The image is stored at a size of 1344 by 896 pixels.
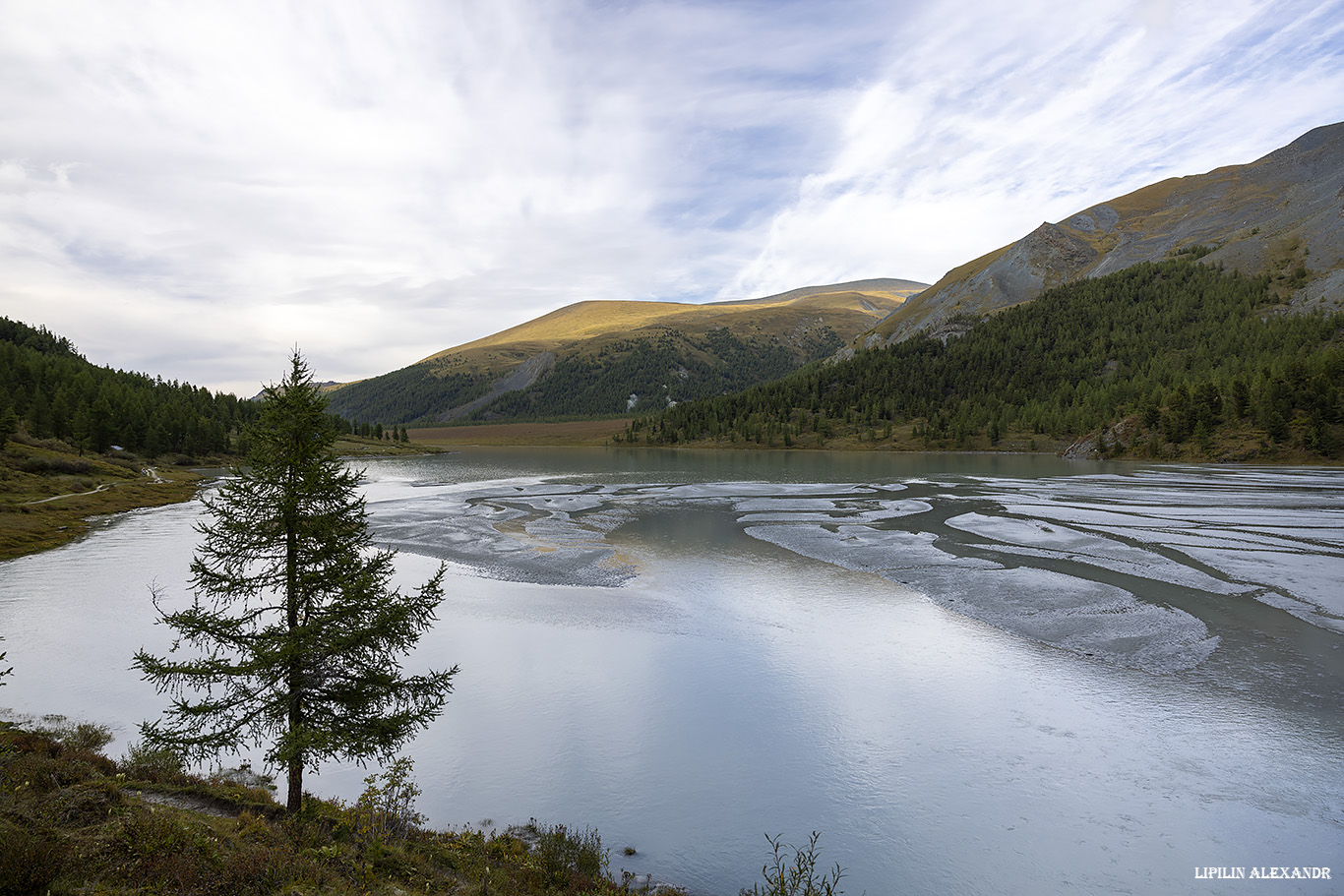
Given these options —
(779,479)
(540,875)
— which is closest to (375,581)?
(540,875)

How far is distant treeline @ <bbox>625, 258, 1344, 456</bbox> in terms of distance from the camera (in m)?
85.4

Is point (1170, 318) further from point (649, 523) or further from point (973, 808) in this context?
point (973, 808)

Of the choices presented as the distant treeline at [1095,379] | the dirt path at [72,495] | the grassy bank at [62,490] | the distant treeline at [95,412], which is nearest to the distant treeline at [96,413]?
the distant treeline at [95,412]

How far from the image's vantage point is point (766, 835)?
10406 millimetres

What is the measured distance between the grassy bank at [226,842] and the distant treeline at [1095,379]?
98867mm

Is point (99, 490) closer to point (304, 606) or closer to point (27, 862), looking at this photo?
point (304, 606)

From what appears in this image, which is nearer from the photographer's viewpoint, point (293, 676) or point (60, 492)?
point (293, 676)

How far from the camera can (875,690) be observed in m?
15.9

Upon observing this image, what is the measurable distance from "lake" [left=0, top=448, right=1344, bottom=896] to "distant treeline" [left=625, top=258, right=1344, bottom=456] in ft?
213

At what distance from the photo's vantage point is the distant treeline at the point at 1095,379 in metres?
85.4

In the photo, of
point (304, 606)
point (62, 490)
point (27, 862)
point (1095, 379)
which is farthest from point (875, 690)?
point (1095, 379)

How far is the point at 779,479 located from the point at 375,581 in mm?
62409

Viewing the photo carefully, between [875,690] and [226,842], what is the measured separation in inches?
517

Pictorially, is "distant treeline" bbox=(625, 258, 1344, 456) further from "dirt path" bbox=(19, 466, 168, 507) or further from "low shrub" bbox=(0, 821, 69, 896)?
"dirt path" bbox=(19, 466, 168, 507)
